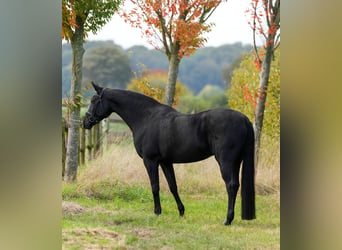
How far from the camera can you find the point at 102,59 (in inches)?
228

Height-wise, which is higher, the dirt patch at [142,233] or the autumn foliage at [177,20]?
the autumn foliage at [177,20]

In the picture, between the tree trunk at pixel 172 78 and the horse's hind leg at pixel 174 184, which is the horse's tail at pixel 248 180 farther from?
the tree trunk at pixel 172 78

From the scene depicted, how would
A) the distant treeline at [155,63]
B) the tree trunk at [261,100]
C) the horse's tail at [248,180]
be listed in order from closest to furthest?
the horse's tail at [248,180] < the tree trunk at [261,100] < the distant treeline at [155,63]

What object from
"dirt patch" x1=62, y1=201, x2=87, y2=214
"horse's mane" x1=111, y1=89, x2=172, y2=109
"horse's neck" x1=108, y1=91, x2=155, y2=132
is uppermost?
"horse's mane" x1=111, y1=89, x2=172, y2=109

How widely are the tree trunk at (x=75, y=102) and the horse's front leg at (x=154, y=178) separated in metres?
1.31

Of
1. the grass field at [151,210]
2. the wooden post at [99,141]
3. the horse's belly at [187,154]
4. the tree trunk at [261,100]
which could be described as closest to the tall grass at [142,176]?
the grass field at [151,210]

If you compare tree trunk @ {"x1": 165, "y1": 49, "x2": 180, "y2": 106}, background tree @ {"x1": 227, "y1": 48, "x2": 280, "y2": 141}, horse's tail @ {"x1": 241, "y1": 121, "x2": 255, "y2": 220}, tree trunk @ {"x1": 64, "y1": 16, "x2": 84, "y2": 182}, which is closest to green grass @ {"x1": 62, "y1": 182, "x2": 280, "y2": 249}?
horse's tail @ {"x1": 241, "y1": 121, "x2": 255, "y2": 220}

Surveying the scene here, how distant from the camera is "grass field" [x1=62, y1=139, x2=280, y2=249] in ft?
14.2

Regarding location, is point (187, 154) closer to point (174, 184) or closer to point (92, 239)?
Result: point (174, 184)

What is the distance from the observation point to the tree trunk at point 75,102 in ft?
18.0

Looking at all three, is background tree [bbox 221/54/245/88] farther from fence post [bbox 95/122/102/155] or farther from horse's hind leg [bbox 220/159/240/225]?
fence post [bbox 95/122/102/155]

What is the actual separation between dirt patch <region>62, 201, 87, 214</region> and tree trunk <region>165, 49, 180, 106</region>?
61.4 inches
